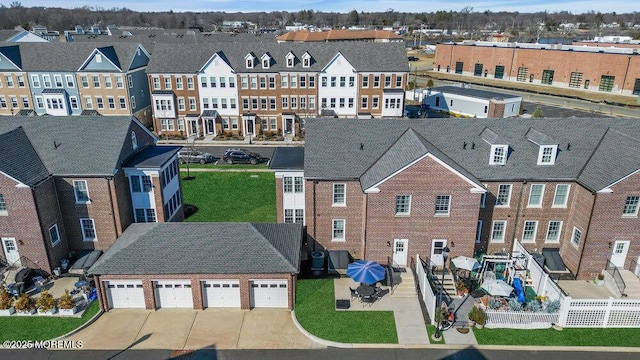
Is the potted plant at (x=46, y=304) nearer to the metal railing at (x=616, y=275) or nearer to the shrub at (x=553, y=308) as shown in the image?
the shrub at (x=553, y=308)

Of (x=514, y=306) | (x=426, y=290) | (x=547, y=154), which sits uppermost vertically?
(x=547, y=154)

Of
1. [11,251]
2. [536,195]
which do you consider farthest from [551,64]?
[11,251]

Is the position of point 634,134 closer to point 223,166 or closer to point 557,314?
point 557,314

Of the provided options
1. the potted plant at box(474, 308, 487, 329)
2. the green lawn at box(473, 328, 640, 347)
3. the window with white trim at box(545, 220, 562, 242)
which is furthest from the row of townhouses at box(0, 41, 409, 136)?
the green lawn at box(473, 328, 640, 347)

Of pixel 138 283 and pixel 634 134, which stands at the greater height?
pixel 634 134

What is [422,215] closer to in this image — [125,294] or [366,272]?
[366,272]

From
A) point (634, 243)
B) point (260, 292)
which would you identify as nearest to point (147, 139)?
point (260, 292)

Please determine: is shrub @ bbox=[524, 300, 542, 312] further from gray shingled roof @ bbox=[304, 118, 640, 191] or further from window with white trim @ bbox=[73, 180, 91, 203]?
window with white trim @ bbox=[73, 180, 91, 203]
